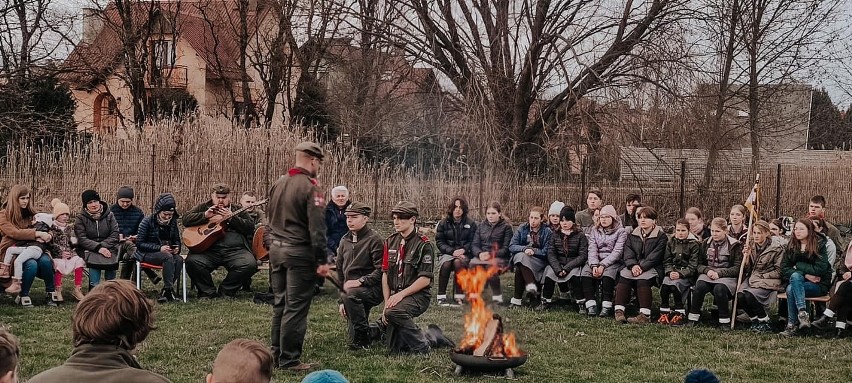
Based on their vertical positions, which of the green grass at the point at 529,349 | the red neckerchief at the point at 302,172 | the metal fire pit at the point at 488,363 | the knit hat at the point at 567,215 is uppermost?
the red neckerchief at the point at 302,172

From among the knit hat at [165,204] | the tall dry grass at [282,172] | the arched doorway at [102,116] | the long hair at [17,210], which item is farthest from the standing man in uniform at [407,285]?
the arched doorway at [102,116]

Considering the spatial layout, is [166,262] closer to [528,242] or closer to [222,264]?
[222,264]

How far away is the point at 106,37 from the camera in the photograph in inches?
1511

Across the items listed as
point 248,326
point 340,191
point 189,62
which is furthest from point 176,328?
point 189,62

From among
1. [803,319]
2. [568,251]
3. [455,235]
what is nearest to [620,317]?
[568,251]

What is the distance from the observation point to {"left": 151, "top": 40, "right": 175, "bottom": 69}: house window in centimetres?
3512

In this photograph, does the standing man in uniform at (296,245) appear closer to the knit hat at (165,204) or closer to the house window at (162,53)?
the knit hat at (165,204)

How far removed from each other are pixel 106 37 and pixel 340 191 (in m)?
29.2

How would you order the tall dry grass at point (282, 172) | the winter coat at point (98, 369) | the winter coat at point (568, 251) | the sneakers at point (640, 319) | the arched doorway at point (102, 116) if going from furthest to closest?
the arched doorway at point (102, 116) → the tall dry grass at point (282, 172) → the winter coat at point (568, 251) → the sneakers at point (640, 319) → the winter coat at point (98, 369)

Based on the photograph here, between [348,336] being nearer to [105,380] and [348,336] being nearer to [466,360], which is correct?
[466,360]

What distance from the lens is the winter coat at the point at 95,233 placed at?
478 inches

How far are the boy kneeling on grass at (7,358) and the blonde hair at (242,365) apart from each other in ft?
3.01

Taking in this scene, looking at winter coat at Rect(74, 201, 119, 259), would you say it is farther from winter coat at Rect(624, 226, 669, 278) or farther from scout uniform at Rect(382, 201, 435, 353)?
winter coat at Rect(624, 226, 669, 278)

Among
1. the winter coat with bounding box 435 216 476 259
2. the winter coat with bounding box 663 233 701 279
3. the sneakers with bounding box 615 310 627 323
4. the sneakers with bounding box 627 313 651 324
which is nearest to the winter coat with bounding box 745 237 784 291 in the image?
the winter coat with bounding box 663 233 701 279
